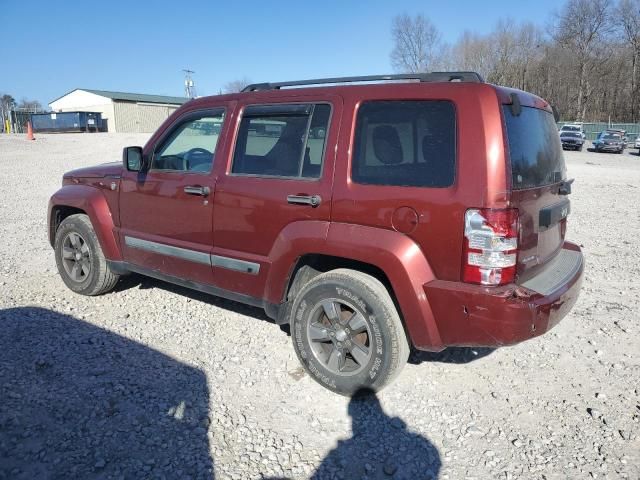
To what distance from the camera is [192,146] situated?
169 inches

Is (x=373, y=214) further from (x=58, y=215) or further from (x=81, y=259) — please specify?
(x=58, y=215)

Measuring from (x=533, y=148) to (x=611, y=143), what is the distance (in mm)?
35639

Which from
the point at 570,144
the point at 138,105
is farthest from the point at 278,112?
the point at 138,105

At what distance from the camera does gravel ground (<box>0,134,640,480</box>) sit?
2.68 metres

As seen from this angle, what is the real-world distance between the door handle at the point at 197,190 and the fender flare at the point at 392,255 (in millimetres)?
886

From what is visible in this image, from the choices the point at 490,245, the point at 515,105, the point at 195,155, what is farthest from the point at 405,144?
the point at 195,155

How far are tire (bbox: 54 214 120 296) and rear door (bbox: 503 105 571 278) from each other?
3.80m

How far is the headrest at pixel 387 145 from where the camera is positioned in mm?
3092

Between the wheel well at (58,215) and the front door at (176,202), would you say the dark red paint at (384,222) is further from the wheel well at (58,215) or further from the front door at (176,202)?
the wheel well at (58,215)

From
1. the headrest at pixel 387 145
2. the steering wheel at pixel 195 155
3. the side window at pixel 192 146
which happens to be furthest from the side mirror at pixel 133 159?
the headrest at pixel 387 145

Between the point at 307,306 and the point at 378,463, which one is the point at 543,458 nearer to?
the point at 378,463

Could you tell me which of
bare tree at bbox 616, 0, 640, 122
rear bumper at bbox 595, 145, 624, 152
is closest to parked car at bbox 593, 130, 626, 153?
rear bumper at bbox 595, 145, 624, 152

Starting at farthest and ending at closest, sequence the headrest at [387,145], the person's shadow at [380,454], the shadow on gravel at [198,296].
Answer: the shadow on gravel at [198,296] < the headrest at [387,145] < the person's shadow at [380,454]

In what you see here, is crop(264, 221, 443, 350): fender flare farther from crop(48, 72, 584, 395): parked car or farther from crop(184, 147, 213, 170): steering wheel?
crop(184, 147, 213, 170): steering wheel
